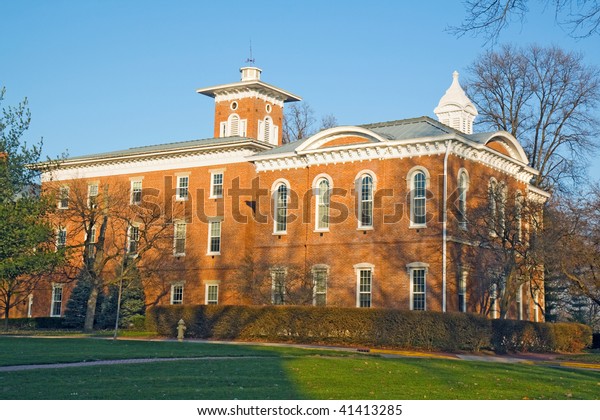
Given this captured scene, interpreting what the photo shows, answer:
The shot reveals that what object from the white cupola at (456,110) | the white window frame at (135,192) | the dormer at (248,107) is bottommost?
the white window frame at (135,192)

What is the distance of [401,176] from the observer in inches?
1571

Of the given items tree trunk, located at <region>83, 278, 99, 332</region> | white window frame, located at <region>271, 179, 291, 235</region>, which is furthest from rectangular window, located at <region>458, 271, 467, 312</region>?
tree trunk, located at <region>83, 278, 99, 332</region>

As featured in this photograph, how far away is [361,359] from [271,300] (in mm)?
18419

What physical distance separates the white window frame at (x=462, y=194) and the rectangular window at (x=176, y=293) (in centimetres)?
1760

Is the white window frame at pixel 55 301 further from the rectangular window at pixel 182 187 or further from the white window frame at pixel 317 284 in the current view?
the white window frame at pixel 317 284

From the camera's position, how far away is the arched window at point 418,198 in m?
39.2

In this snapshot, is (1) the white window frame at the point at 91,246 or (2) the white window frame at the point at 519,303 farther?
(1) the white window frame at the point at 91,246

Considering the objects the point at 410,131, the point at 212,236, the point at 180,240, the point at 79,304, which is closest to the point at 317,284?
the point at 212,236

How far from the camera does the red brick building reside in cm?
3894

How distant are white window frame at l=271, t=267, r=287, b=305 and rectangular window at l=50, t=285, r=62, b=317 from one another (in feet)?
56.8

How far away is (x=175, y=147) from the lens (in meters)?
49.5

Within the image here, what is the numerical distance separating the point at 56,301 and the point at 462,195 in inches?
1093

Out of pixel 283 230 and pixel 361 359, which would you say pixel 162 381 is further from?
pixel 283 230

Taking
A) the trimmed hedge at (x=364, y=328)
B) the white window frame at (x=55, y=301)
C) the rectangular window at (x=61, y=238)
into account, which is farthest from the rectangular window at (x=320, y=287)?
the white window frame at (x=55, y=301)
